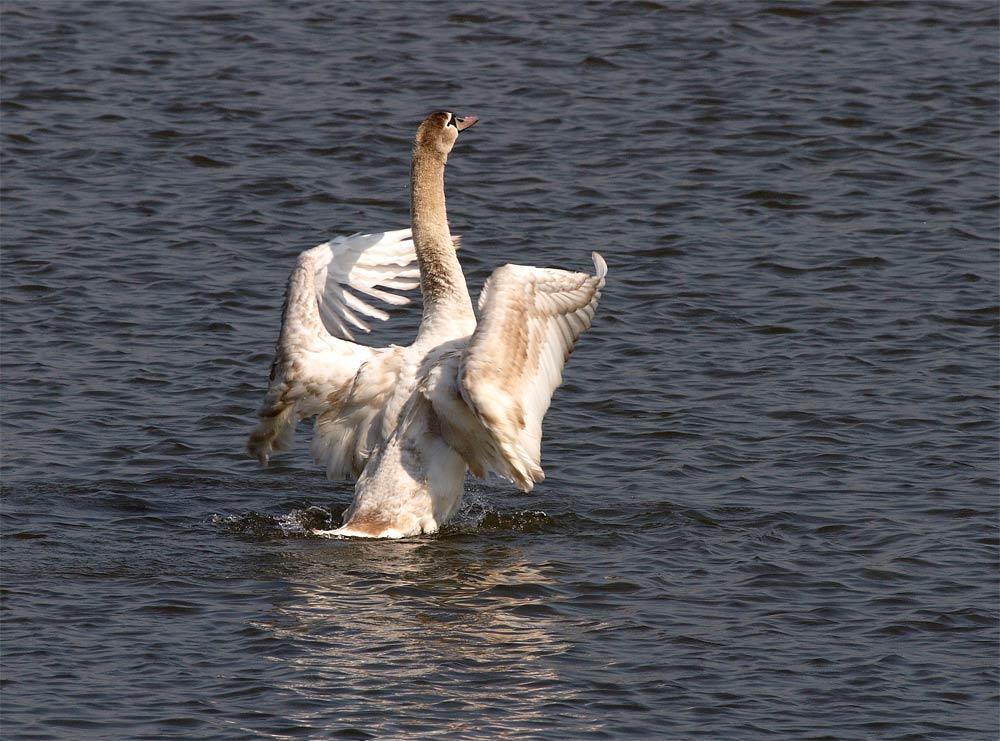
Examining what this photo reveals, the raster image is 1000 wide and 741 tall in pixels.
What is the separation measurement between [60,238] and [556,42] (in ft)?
23.5

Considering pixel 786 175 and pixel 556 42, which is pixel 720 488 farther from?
pixel 556 42

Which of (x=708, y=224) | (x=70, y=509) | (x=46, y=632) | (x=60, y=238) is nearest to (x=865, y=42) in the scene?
(x=708, y=224)

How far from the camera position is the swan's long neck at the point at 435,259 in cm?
958

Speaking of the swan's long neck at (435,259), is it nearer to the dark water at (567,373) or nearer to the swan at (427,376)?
the swan at (427,376)

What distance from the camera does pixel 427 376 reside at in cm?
920

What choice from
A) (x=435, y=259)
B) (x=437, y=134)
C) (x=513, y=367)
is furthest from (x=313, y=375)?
(x=437, y=134)

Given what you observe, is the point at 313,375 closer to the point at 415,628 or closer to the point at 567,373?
the point at 415,628

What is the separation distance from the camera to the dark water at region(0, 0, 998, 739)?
25.5 feet

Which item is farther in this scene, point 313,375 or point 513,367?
point 313,375

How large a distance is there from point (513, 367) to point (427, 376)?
0.68 m

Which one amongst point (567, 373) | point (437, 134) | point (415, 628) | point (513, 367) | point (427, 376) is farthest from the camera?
point (567, 373)

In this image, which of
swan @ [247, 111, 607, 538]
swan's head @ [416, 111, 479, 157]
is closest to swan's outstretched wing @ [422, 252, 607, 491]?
swan @ [247, 111, 607, 538]

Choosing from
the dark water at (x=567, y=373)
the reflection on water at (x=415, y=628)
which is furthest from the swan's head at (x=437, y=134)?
the reflection on water at (x=415, y=628)

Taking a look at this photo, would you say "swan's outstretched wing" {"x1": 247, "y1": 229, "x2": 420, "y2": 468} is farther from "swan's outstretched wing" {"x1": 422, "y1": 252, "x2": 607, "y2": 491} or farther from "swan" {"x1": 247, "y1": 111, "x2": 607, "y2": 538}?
"swan's outstretched wing" {"x1": 422, "y1": 252, "x2": 607, "y2": 491}
